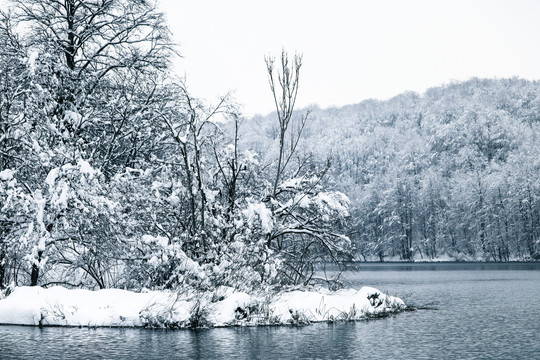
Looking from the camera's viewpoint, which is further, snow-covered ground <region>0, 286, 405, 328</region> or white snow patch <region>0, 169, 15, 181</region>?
white snow patch <region>0, 169, 15, 181</region>

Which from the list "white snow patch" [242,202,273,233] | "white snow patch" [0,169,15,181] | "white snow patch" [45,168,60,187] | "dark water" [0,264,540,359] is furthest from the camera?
"white snow patch" [242,202,273,233]

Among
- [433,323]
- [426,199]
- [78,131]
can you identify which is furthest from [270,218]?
[426,199]

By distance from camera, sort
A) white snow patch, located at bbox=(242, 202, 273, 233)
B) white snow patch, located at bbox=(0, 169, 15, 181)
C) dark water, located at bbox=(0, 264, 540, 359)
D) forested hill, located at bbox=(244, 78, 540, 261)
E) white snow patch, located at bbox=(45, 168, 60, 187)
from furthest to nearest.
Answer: forested hill, located at bbox=(244, 78, 540, 261) < white snow patch, located at bbox=(242, 202, 273, 233) < white snow patch, located at bbox=(0, 169, 15, 181) < white snow patch, located at bbox=(45, 168, 60, 187) < dark water, located at bbox=(0, 264, 540, 359)

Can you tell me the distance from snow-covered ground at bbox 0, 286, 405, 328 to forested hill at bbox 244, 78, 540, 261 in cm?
3010

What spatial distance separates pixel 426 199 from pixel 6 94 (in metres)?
74.1

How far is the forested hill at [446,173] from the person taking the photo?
253 feet

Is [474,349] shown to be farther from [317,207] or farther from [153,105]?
[153,105]

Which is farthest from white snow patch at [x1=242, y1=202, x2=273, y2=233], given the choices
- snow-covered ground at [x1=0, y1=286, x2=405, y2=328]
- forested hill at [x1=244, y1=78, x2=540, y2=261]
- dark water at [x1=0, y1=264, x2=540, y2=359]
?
forested hill at [x1=244, y1=78, x2=540, y2=261]

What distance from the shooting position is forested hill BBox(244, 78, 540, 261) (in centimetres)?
7725

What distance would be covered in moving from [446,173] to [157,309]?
86940mm

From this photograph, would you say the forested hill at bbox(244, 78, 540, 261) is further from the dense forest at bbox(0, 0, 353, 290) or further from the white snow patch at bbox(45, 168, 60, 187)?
the white snow patch at bbox(45, 168, 60, 187)

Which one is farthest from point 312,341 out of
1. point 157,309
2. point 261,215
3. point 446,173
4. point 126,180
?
point 446,173

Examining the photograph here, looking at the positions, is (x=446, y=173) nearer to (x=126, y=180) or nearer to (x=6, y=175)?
(x=126, y=180)

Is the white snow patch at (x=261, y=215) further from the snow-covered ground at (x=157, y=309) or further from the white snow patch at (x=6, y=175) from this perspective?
the white snow patch at (x=6, y=175)
